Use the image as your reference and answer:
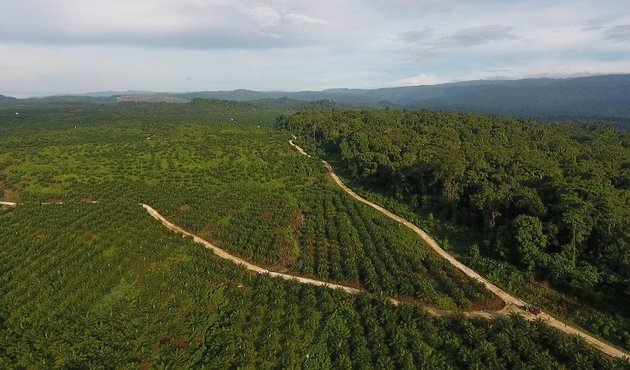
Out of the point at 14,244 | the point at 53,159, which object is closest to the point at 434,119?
the point at 53,159

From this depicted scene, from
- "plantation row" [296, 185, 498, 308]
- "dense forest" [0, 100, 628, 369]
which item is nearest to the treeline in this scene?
"plantation row" [296, 185, 498, 308]

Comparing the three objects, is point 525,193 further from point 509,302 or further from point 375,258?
point 375,258

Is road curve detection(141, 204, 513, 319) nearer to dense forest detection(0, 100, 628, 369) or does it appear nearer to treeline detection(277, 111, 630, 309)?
dense forest detection(0, 100, 628, 369)

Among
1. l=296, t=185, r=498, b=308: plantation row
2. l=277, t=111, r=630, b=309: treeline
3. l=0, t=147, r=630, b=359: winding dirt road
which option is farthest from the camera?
l=277, t=111, r=630, b=309: treeline

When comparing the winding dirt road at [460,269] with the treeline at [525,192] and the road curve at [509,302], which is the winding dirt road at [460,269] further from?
the treeline at [525,192]

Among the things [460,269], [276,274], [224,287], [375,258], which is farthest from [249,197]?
[460,269]

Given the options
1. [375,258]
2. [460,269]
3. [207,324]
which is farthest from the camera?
[375,258]
